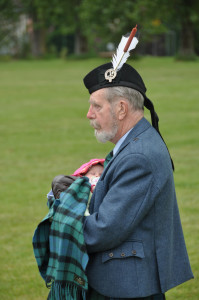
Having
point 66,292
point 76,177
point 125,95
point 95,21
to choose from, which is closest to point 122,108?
point 125,95

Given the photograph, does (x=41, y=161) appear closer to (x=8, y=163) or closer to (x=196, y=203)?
(x=8, y=163)

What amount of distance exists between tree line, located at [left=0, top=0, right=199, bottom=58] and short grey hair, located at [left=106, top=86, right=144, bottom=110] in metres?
26.5

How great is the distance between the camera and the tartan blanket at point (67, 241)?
2789 mm

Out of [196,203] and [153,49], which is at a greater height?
[196,203]

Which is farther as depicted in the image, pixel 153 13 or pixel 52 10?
pixel 52 10

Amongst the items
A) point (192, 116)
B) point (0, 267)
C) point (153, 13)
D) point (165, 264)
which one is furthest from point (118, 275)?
point (153, 13)

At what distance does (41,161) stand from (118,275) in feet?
26.8

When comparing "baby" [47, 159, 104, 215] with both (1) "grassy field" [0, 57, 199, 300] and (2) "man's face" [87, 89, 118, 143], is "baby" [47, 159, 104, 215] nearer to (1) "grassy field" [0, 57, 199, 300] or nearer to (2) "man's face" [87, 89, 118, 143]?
(2) "man's face" [87, 89, 118, 143]

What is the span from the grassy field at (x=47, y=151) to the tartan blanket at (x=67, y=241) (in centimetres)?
239

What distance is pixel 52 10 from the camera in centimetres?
4562

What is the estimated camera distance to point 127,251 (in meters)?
2.81

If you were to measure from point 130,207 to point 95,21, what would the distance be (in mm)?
38373

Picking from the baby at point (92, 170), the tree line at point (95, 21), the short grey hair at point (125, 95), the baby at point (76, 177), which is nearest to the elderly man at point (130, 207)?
the short grey hair at point (125, 95)

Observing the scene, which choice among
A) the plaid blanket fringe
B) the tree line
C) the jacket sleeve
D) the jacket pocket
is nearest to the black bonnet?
the jacket sleeve
